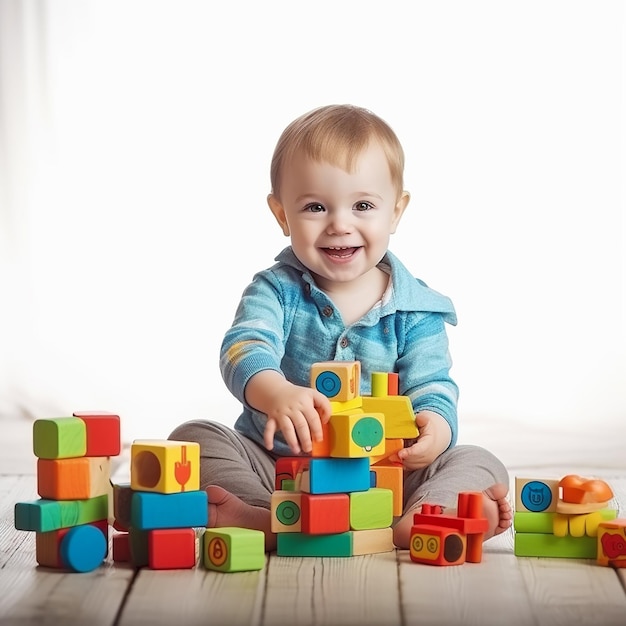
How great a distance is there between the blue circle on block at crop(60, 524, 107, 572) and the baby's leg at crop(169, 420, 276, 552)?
0.21 metres

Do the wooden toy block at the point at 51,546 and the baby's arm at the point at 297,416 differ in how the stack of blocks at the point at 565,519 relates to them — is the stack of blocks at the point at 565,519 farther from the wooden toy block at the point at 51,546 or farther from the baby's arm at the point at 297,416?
the wooden toy block at the point at 51,546

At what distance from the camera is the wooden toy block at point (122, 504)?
1304 mm

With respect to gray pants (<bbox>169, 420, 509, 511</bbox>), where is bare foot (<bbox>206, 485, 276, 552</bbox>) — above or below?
below

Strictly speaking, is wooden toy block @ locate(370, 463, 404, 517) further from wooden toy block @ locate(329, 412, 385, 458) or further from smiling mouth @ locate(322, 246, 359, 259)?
smiling mouth @ locate(322, 246, 359, 259)

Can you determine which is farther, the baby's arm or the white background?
the white background

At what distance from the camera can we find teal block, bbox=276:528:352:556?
1319mm

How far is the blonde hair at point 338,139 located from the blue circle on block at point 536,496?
48 cm

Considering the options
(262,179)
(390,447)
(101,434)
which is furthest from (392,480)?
(262,179)

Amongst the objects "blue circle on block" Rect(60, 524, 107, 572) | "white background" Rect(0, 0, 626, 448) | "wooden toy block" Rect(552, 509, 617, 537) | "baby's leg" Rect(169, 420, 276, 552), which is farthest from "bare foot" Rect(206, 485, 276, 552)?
"white background" Rect(0, 0, 626, 448)

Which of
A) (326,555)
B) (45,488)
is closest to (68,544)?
(45,488)

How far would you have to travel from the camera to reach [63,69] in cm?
289

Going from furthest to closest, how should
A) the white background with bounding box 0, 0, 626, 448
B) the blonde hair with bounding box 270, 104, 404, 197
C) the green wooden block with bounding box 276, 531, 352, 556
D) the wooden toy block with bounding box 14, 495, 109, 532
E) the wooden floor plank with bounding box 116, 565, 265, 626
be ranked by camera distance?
the white background with bounding box 0, 0, 626, 448 < the blonde hair with bounding box 270, 104, 404, 197 < the green wooden block with bounding box 276, 531, 352, 556 < the wooden toy block with bounding box 14, 495, 109, 532 < the wooden floor plank with bounding box 116, 565, 265, 626

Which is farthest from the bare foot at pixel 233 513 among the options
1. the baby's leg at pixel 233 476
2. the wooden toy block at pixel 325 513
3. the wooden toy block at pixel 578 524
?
the wooden toy block at pixel 578 524

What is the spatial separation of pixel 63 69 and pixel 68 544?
1.90 meters
